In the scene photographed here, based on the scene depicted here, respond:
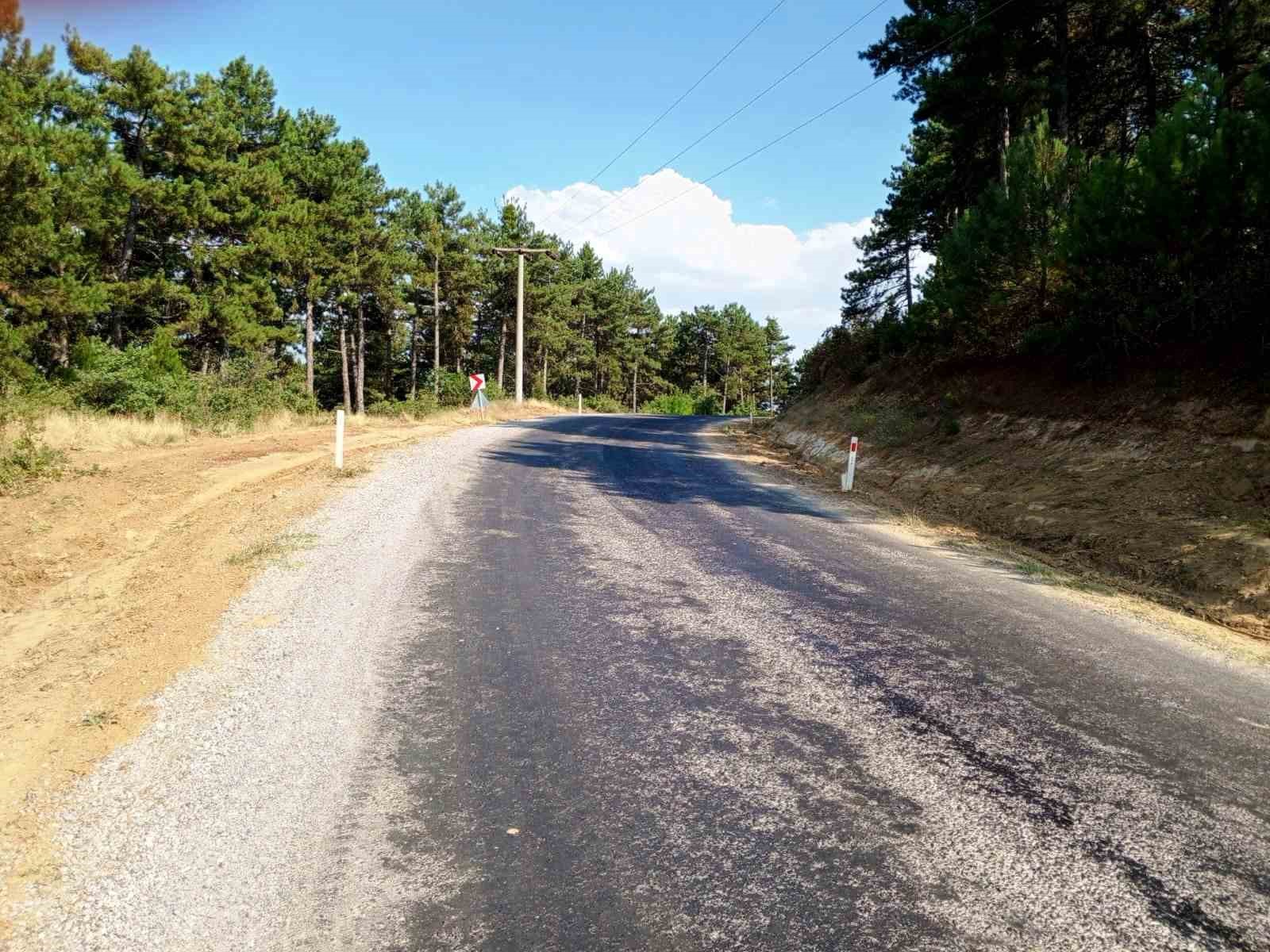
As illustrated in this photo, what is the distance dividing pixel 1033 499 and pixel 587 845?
30.6 ft

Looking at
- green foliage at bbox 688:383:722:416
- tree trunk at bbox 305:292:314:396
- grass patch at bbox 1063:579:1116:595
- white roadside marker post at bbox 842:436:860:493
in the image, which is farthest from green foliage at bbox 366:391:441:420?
green foliage at bbox 688:383:722:416

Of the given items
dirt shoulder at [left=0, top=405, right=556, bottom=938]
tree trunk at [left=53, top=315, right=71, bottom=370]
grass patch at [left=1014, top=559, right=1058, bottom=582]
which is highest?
tree trunk at [left=53, top=315, right=71, bottom=370]

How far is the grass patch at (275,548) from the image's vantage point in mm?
6945

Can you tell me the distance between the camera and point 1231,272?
9.16m

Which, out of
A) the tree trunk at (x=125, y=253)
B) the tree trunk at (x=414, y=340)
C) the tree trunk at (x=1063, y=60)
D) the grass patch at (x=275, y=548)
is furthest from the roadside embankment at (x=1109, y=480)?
the tree trunk at (x=414, y=340)

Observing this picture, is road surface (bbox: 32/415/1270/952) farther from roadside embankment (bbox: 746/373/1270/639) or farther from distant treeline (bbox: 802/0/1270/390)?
distant treeline (bbox: 802/0/1270/390)

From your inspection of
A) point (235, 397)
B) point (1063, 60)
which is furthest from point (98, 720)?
point (1063, 60)

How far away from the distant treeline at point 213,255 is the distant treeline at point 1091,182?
455 inches

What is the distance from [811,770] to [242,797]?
103 inches

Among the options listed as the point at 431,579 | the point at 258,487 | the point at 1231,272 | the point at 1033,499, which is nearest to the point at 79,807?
the point at 431,579

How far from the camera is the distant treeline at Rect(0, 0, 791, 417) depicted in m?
18.9

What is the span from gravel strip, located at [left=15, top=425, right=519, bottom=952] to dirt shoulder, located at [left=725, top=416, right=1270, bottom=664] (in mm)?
6044

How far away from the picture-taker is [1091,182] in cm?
1026

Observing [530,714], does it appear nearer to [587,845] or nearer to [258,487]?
[587,845]
